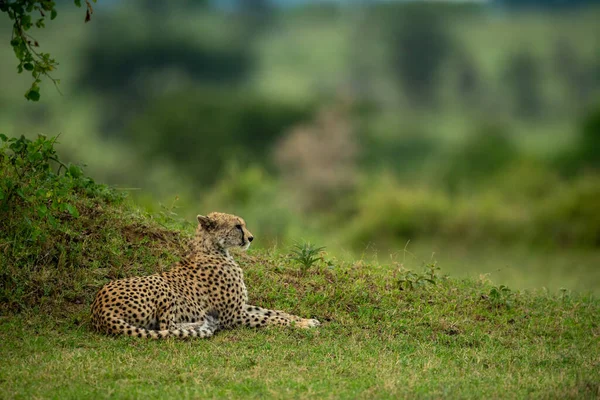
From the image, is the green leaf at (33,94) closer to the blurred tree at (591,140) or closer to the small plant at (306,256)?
the small plant at (306,256)

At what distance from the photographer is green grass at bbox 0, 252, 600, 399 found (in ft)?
16.6

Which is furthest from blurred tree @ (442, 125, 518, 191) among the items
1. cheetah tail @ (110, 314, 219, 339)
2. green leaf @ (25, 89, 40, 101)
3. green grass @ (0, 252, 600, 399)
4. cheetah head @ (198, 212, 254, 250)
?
green leaf @ (25, 89, 40, 101)

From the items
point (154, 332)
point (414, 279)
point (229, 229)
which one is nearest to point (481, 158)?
point (414, 279)

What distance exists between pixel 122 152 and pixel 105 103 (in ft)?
14.1

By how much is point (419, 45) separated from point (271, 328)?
84.7ft

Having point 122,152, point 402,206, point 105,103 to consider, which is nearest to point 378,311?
point 402,206

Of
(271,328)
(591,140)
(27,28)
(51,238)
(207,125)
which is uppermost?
(207,125)

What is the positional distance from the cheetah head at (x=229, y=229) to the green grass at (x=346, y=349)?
70cm

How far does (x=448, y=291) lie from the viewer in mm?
7918

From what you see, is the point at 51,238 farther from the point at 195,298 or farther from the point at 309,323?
the point at 309,323

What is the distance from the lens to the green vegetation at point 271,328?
516 cm

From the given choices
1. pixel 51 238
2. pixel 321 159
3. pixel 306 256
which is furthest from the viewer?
pixel 321 159

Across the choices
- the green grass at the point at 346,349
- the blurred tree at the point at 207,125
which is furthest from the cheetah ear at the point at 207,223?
the blurred tree at the point at 207,125

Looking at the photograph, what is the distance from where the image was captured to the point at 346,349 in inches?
239
